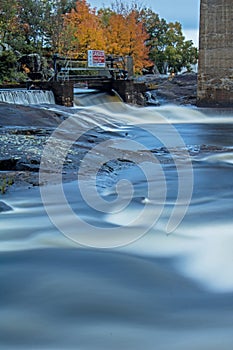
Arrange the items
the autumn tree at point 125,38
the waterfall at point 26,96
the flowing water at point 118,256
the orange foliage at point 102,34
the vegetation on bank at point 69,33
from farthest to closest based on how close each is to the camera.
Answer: the autumn tree at point 125,38 → the orange foliage at point 102,34 → the vegetation on bank at point 69,33 → the waterfall at point 26,96 → the flowing water at point 118,256

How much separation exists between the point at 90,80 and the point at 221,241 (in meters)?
16.0

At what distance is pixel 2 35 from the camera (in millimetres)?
24953

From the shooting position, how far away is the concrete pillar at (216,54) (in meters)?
19.1

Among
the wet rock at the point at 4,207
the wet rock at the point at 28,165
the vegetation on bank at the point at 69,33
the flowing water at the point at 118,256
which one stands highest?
the vegetation on bank at the point at 69,33

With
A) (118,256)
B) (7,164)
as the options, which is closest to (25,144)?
(7,164)

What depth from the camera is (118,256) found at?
3715 millimetres

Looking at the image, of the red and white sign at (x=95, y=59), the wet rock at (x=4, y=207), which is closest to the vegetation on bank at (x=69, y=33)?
the red and white sign at (x=95, y=59)

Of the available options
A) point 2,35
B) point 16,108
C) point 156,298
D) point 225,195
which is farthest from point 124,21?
point 156,298

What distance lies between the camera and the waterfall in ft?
43.5

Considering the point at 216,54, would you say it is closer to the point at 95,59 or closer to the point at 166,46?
the point at 95,59

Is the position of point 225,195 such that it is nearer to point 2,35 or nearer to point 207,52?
point 207,52

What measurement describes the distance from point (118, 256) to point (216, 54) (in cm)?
1727

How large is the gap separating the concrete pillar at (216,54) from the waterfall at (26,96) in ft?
24.6

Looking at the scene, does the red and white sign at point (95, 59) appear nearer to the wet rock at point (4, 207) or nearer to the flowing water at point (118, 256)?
the flowing water at point (118, 256)
